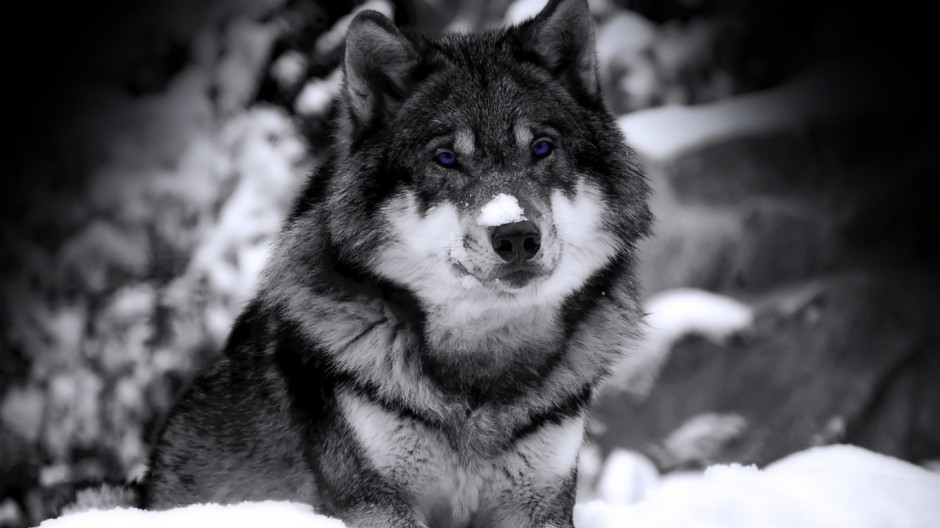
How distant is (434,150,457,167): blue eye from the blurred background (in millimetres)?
3478

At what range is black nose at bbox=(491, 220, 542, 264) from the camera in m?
2.65

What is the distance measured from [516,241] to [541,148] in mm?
434

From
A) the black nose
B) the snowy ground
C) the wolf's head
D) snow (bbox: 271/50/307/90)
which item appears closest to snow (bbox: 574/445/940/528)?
the snowy ground

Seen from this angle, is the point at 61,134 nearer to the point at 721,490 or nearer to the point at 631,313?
the point at 631,313

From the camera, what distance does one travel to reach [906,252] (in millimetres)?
6820

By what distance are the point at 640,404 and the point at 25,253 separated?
4697mm

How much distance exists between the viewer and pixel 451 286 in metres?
2.89

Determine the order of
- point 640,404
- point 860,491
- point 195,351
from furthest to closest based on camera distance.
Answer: point 640,404 → point 195,351 → point 860,491

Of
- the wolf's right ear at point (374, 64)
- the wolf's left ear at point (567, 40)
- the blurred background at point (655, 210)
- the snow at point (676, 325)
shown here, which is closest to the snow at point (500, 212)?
the wolf's right ear at point (374, 64)

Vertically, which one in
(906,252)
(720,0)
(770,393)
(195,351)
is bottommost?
(770,393)

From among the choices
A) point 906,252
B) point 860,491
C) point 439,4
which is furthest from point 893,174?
point 860,491

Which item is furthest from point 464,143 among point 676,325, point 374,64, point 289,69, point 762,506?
point 676,325

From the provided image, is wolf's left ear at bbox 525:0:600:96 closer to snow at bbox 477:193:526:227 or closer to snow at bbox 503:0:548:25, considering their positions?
snow at bbox 477:193:526:227

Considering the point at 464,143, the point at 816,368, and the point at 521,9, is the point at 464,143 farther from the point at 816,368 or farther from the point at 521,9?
the point at 816,368
